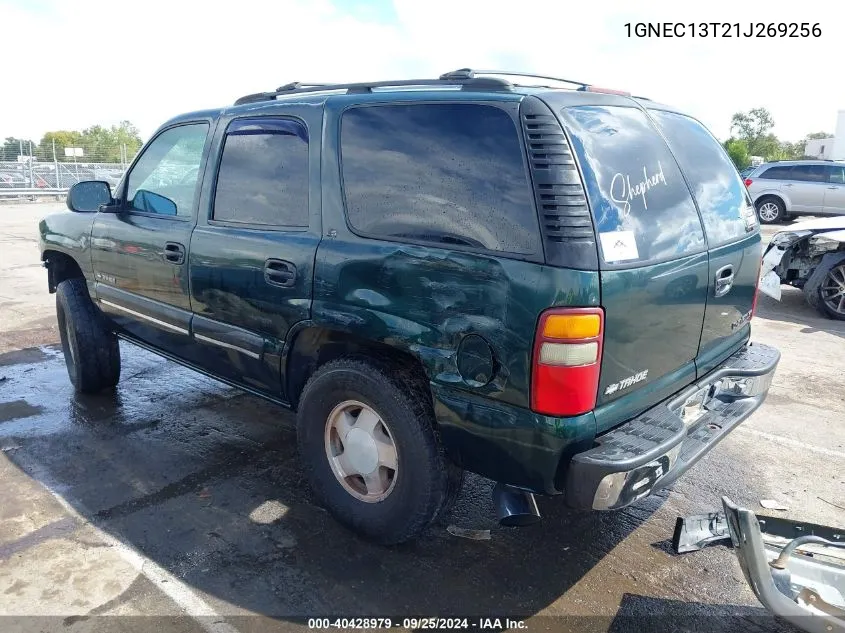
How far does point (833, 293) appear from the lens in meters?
7.46

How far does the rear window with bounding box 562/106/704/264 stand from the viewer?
236cm

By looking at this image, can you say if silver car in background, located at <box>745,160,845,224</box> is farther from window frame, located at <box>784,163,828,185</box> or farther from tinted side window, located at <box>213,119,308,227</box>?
tinted side window, located at <box>213,119,308,227</box>

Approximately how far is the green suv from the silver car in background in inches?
616

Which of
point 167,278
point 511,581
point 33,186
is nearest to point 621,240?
point 511,581

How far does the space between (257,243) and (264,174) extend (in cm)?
37

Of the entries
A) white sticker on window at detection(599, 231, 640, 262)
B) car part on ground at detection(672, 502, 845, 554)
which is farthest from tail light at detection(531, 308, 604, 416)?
car part on ground at detection(672, 502, 845, 554)

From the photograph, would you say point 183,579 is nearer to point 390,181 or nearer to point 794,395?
point 390,181

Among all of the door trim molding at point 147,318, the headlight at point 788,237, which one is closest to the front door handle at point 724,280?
the door trim molding at point 147,318

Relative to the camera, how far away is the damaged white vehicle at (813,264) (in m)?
7.38

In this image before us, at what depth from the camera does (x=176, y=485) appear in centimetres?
352

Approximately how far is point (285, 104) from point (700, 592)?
293 centimetres

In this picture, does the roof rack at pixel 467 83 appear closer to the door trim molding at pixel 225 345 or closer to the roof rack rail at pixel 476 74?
the roof rack rail at pixel 476 74

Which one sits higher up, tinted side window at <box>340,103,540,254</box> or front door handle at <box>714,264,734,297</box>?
tinted side window at <box>340,103,540,254</box>

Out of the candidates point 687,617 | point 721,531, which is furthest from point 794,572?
point 687,617
